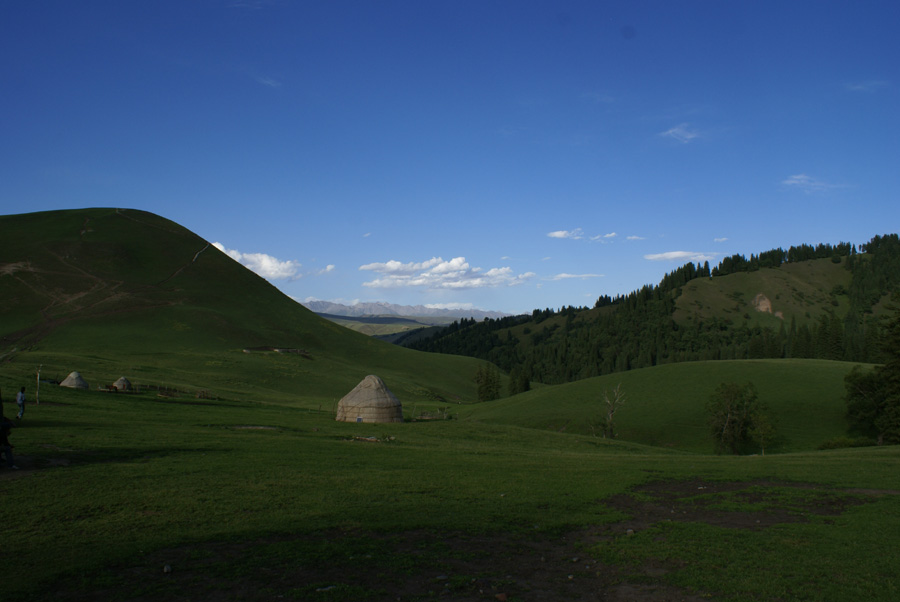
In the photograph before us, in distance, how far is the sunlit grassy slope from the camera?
231ft

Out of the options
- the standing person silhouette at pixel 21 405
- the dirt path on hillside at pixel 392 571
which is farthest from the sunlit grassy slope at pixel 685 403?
the dirt path on hillside at pixel 392 571

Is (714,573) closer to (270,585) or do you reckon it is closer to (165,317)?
(270,585)

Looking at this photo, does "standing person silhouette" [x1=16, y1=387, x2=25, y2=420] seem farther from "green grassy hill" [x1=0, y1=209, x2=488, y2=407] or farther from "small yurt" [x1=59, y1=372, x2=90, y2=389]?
"green grassy hill" [x1=0, y1=209, x2=488, y2=407]

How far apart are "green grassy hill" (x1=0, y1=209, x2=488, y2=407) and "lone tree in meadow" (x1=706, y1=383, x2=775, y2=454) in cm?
5104

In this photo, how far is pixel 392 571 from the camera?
11.8 metres

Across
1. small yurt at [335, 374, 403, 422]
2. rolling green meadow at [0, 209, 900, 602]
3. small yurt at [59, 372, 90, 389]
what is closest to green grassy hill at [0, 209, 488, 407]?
small yurt at [59, 372, 90, 389]

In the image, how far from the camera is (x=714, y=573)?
12.1m

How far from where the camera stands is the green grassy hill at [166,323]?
93250 mm

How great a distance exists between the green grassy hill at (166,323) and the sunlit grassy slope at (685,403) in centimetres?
2852

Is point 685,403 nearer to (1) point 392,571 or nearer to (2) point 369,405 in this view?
(2) point 369,405

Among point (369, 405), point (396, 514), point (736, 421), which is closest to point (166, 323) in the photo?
point (369, 405)

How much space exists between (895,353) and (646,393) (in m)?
35.2

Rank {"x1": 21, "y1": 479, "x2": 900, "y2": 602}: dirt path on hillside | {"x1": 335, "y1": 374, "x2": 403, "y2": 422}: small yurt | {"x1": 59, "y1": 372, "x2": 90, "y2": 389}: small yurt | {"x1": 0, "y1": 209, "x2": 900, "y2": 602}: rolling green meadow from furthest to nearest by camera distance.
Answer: {"x1": 59, "y1": 372, "x2": 90, "y2": 389}: small yurt
{"x1": 335, "y1": 374, "x2": 403, "y2": 422}: small yurt
{"x1": 0, "y1": 209, "x2": 900, "y2": 602}: rolling green meadow
{"x1": 21, "y1": 479, "x2": 900, "y2": 602}: dirt path on hillside

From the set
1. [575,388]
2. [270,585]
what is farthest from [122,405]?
[575,388]
